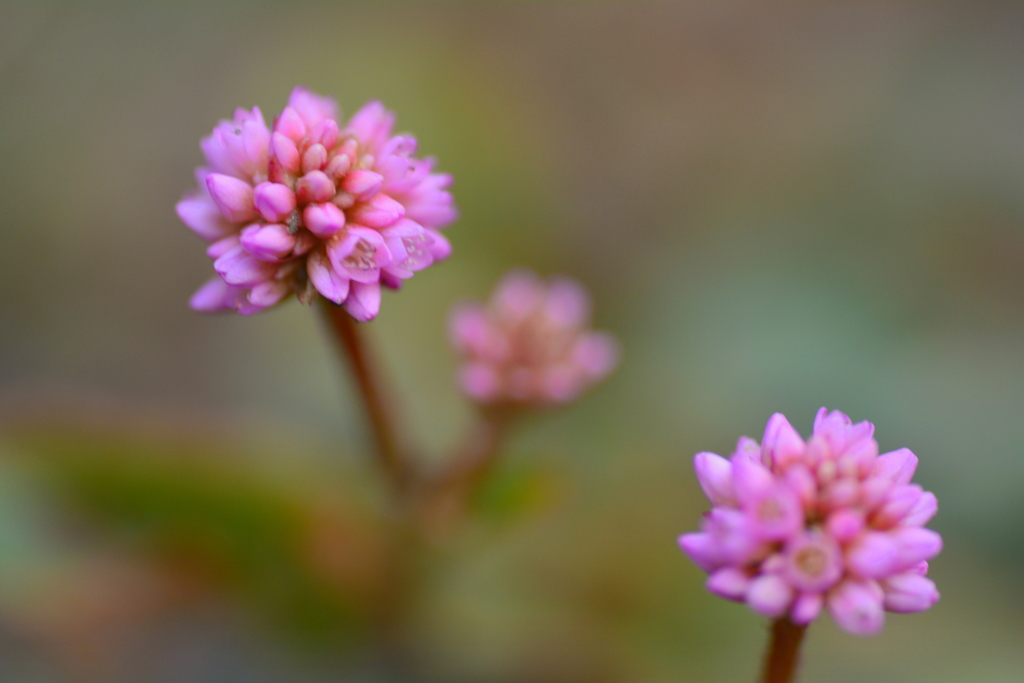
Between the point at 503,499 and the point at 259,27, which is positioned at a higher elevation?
the point at 259,27

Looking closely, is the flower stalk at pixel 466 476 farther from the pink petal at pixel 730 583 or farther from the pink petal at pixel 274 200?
the pink petal at pixel 730 583

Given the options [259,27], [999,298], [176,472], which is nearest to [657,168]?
[999,298]

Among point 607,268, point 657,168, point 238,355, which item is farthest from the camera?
point 657,168

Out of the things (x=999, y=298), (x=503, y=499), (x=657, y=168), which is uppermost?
(x=657, y=168)

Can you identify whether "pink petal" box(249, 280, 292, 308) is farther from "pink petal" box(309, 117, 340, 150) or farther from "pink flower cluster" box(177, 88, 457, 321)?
"pink petal" box(309, 117, 340, 150)

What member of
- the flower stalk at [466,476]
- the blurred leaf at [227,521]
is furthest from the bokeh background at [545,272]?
the flower stalk at [466,476]

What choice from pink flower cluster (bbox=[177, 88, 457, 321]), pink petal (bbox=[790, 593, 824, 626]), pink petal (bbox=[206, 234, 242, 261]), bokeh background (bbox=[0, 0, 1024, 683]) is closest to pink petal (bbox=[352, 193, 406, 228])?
pink flower cluster (bbox=[177, 88, 457, 321])

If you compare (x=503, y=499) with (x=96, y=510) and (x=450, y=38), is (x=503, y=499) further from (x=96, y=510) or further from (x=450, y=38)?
(x=450, y=38)
